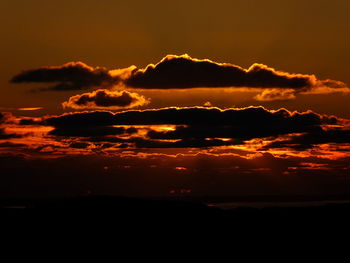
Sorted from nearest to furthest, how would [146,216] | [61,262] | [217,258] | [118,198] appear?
[61,262] < [217,258] < [146,216] < [118,198]

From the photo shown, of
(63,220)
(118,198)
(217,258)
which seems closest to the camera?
(217,258)

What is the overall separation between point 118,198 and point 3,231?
186 ft

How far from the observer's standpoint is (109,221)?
160250mm

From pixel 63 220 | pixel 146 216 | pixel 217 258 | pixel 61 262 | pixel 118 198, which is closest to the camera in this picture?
pixel 61 262

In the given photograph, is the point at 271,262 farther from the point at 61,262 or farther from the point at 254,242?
the point at 61,262

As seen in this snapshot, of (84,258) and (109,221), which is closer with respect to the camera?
(84,258)

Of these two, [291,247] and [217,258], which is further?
[291,247]

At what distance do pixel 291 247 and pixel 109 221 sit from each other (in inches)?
1827

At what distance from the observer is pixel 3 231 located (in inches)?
5733

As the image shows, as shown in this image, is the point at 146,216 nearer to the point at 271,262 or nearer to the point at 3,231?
the point at 3,231

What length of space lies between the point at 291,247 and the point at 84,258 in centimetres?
4840

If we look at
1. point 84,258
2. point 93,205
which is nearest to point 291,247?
point 84,258

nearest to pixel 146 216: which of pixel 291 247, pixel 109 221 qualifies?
pixel 109 221

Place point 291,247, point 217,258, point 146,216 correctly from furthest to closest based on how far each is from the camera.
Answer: point 146,216
point 291,247
point 217,258
